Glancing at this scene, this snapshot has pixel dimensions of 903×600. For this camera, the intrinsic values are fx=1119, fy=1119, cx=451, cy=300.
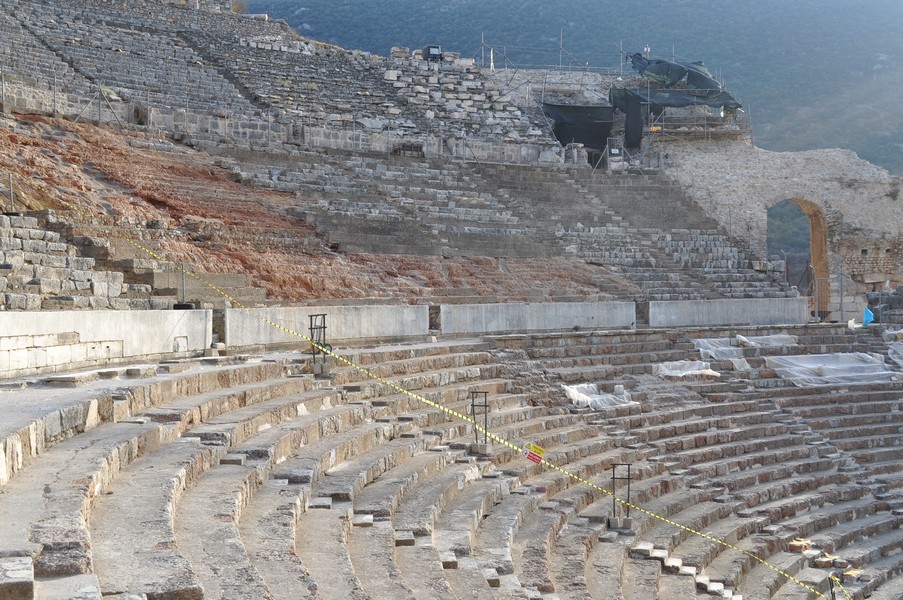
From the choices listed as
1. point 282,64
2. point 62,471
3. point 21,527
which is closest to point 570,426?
point 62,471

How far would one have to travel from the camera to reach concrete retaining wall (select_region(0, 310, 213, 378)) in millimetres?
9258

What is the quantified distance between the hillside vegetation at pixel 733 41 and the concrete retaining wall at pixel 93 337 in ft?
143

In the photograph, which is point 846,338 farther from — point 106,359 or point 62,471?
point 62,471

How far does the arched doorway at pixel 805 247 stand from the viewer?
30406mm

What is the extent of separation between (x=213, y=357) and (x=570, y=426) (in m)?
4.50

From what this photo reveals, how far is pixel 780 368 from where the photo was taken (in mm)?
18453

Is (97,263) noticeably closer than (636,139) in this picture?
Yes

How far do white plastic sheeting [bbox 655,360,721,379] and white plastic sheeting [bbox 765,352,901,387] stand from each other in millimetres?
1524

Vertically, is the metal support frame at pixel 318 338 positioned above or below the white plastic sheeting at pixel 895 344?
above

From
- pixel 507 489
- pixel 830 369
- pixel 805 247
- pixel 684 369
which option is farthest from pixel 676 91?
pixel 507 489

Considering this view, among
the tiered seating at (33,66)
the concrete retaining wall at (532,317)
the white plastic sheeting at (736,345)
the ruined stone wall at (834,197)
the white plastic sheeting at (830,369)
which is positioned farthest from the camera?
the ruined stone wall at (834,197)

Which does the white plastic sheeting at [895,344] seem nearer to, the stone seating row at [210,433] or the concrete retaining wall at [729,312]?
the concrete retaining wall at [729,312]

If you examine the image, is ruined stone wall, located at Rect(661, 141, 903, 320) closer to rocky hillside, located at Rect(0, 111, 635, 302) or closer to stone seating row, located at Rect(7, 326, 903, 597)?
rocky hillside, located at Rect(0, 111, 635, 302)

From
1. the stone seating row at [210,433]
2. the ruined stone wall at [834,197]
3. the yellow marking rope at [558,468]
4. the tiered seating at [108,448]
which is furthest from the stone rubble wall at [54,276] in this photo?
the ruined stone wall at [834,197]
